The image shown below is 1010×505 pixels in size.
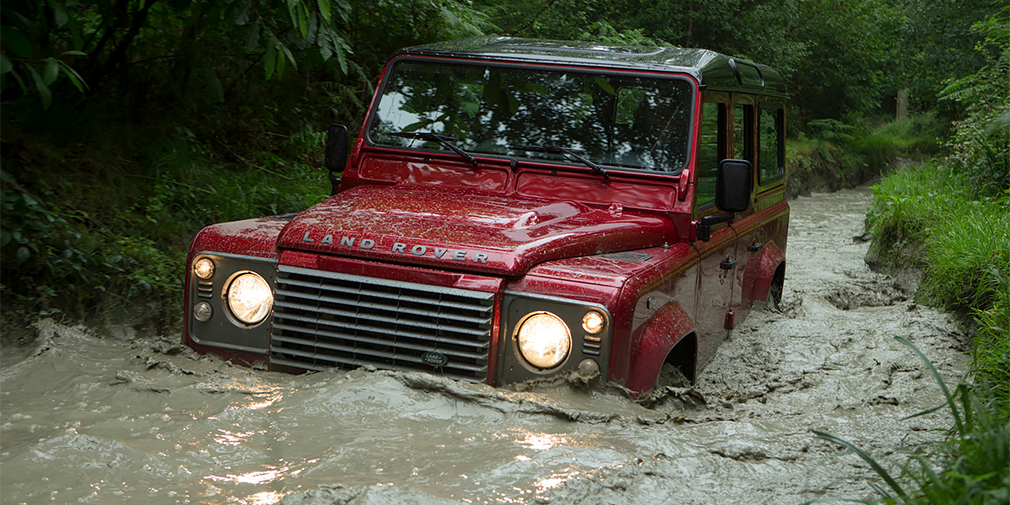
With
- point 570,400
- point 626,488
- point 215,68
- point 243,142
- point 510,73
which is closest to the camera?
point 626,488

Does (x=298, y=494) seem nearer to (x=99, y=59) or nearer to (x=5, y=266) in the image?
(x=5, y=266)

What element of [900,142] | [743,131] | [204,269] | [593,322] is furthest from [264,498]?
[900,142]

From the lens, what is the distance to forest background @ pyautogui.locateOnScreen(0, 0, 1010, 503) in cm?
453

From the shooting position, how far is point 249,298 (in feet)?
12.6

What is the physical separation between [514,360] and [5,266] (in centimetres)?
313

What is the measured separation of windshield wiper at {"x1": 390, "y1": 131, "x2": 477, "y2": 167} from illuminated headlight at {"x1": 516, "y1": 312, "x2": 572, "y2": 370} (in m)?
1.31

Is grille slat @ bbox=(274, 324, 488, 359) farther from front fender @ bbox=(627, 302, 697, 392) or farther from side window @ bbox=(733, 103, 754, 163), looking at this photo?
side window @ bbox=(733, 103, 754, 163)

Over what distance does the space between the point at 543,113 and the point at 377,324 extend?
158 cm

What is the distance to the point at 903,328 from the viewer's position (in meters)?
6.57

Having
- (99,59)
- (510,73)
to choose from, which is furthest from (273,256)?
(99,59)

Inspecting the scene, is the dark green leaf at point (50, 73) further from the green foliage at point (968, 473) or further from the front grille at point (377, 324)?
the green foliage at point (968, 473)

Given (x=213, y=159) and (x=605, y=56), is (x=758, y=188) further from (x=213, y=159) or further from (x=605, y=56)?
(x=213, y=159)

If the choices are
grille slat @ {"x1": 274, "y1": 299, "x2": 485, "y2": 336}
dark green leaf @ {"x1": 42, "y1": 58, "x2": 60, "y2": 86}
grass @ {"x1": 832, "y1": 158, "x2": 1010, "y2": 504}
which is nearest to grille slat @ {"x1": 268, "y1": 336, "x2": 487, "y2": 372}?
grille slat @ {"x1": 274, "y1": 299, "x2": 485, "y2": 336}

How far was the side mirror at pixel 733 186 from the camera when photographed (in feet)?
13.9
